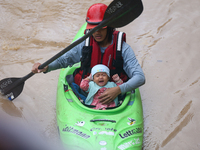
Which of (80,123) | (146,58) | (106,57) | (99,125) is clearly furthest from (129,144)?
(146,58)

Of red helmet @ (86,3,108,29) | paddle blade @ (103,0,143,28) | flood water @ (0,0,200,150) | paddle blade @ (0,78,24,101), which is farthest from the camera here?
paddle blade @ (0,78,24,101)

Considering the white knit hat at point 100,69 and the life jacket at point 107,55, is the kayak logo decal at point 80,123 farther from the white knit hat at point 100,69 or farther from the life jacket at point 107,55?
the life jacket at point 107,55

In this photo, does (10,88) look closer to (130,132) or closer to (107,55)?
(107,55)

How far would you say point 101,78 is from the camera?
2238mm

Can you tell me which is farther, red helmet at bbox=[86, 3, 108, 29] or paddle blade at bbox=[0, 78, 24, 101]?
paddle blade at bbox=[0, 78, 24, 101]

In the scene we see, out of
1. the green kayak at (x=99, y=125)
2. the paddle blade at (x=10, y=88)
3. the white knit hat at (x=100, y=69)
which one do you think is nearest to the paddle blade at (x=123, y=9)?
the white knit hat at (x=100, y=69)

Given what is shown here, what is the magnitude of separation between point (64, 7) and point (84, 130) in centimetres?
370

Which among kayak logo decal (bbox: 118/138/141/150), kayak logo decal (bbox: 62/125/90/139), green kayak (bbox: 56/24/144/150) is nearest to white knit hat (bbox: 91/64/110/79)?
green kayak (bbox: 56/24/144/150)

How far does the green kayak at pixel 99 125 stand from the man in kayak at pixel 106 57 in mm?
181

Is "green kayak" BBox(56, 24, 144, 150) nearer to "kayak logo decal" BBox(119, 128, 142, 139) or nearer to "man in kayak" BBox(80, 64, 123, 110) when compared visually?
"kayak logo decal" BBox(119, 128, 142, 139)

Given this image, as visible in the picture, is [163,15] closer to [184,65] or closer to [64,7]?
[184,65]

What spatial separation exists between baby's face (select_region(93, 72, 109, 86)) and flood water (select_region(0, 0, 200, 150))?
2.55 feet

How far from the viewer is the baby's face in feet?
7.34

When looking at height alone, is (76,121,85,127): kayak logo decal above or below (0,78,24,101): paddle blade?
below
